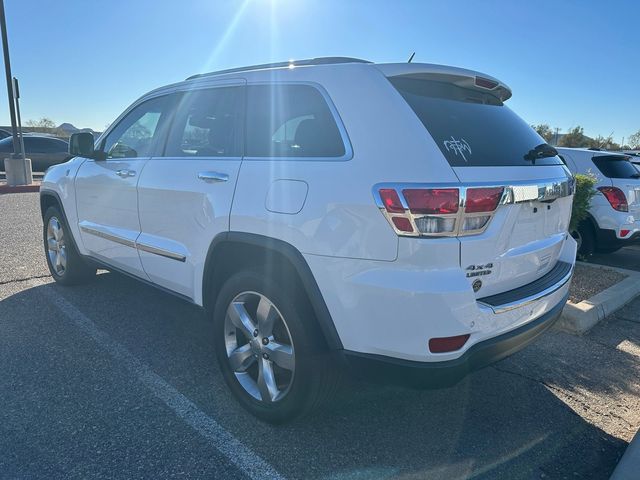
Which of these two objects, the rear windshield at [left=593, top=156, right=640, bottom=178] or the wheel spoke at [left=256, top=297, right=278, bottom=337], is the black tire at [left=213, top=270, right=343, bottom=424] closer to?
the wheel spoke at [left=256, top=297, right=278, bottom=337]

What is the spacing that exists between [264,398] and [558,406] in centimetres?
186

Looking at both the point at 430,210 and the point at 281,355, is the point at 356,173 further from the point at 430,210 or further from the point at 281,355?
the point at 281,355

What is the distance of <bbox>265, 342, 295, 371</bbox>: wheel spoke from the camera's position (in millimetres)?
2565

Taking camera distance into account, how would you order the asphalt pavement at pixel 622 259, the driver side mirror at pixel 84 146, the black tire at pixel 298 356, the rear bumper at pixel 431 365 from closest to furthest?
1. the rear bumper at pixel 431 365
2. the black tire at pixel 298 356
3. the driver side mirror at pixel 84 146
4. the asphalt pavement at pixel 622 259

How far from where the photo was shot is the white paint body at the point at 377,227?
212 cm

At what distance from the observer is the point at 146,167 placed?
11.9ft

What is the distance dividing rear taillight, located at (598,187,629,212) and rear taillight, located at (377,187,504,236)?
5445 millimetres

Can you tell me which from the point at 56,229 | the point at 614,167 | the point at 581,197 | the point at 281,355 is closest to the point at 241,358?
the point at 281,355

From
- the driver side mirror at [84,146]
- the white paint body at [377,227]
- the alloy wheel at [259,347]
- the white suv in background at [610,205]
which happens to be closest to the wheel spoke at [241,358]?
the alloy wheel at [259,347]

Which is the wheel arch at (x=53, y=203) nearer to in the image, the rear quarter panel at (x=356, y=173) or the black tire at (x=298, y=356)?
the black tire at (x=298, y=356)

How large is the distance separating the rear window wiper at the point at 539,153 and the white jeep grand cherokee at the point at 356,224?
0.02 meters

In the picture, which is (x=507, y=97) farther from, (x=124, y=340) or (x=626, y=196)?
(x=626, y=196)

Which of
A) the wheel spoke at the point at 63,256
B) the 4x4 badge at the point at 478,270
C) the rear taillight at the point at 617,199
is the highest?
the 4x4 badge at the point at 478,270

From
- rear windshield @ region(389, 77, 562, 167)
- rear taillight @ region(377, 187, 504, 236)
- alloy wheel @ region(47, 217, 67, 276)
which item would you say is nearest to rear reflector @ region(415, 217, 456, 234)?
rear taillight @ region(377, 187, 504, 236)
